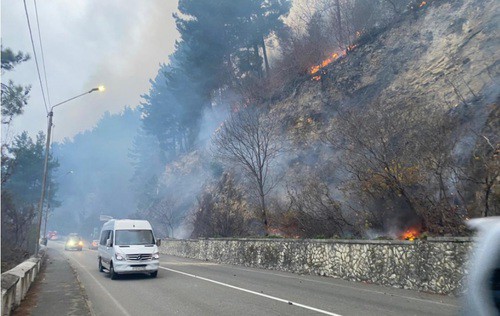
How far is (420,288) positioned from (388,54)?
70.6 feet

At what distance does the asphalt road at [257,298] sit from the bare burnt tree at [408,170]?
4.24 metres

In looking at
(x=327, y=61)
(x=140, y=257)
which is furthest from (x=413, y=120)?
(x=140, y=257)

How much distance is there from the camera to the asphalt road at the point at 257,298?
357 inches

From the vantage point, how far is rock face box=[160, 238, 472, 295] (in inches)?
443

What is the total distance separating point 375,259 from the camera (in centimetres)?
1384

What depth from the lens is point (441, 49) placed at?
2539cm

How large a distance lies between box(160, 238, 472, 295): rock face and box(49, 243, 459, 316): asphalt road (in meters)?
0.54

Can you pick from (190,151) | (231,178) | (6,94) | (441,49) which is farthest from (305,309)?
(190,151)

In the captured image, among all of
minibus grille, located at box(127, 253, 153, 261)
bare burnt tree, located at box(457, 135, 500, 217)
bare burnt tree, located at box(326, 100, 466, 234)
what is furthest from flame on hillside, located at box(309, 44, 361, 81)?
Result: minibus grille, located at box(127, 253, 153, 261)

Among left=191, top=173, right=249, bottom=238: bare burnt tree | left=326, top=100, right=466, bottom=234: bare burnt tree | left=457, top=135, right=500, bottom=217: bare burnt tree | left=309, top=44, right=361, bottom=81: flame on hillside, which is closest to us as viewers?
left=457, top=135, right=500, bottom=217: bare burnt tree

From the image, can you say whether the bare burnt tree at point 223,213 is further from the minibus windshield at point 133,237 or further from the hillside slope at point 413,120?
the minibus windshield at point 133,237

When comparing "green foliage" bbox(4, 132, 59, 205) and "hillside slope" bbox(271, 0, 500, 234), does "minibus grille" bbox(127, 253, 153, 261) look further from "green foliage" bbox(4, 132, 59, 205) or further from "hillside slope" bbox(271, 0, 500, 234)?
"green foliage" bbox(4, 132, 59, 205)

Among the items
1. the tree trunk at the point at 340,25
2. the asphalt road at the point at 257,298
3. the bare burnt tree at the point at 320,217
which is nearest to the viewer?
the asphalt road at the point at 257,298

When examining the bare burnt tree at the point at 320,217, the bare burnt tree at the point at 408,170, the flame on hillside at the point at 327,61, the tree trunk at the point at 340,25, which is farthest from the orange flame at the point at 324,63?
the bare burnt tree at the point at 320,217
